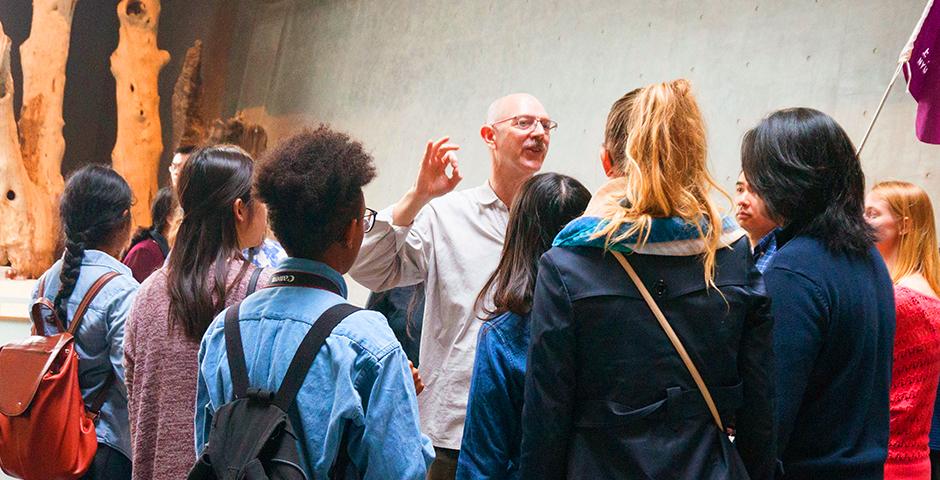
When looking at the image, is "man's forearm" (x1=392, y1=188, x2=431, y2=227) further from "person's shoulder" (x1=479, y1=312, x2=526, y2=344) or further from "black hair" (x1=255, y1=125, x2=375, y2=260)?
"black hair" (x1=255, y1=125, x2=375, y2=260)

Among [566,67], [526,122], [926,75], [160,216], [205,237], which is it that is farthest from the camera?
[566,67]

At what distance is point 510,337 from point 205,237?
0.85 m

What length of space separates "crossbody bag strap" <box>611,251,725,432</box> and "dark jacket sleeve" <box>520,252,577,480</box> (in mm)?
127

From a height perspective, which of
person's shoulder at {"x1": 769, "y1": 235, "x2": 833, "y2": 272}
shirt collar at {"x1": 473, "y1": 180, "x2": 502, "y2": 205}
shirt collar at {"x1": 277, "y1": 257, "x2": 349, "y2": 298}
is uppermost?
person's shoulder at {"x1": 769, "y1": 235, "x2": 833, "y2": 272}

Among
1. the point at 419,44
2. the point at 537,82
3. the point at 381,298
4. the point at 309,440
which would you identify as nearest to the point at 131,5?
the point at 419,44

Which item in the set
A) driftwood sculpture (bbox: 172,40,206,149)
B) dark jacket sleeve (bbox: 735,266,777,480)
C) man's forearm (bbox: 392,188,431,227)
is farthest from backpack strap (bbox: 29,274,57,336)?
driftwood sculpture (bbox: 172,40,206,149)

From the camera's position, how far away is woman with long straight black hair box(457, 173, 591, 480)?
6.42 ft

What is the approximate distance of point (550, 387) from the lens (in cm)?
177

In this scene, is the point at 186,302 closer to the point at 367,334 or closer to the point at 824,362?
the point at 367,334

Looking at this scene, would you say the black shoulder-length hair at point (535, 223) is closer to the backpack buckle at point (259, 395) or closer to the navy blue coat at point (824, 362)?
the navy blue coat at point (824, 362)

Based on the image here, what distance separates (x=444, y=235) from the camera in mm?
2975

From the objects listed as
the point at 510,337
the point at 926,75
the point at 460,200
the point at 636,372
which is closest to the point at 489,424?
the point at 510,337

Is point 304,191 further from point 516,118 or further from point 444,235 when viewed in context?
point 516,118

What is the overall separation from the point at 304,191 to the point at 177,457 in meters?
0.86
